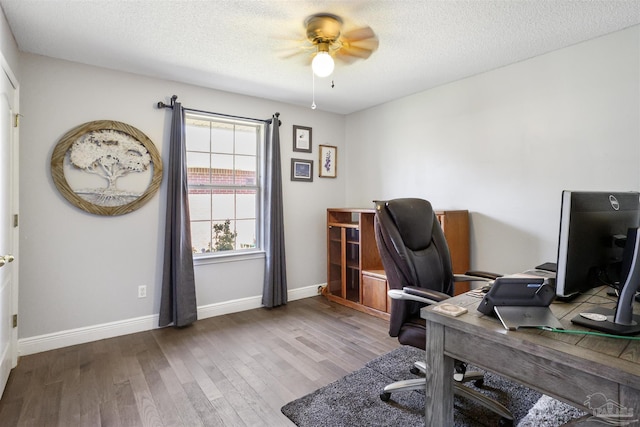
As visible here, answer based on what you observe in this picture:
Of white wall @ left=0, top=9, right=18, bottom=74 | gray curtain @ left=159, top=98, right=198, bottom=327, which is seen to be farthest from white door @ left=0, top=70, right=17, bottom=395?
gray curtain @ left=159, top=98, right=198, bottom=327

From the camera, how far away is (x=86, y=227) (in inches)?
112

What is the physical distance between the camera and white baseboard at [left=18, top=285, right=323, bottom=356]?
2627 millimetres

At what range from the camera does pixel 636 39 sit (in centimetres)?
222

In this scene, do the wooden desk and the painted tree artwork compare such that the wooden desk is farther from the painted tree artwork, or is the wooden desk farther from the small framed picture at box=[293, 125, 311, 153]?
the small framed picture at box=[293, 125, 311, 153]

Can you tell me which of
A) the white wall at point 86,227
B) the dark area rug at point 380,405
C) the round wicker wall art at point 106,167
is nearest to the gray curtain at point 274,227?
the white wall at point 86,227

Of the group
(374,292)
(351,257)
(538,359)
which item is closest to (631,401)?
(538,359)

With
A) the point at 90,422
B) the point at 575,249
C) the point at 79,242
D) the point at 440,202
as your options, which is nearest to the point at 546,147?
the point at 440,202

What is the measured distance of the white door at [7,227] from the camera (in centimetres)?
207

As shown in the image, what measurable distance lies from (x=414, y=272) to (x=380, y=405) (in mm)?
808

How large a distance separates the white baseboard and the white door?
0.20m

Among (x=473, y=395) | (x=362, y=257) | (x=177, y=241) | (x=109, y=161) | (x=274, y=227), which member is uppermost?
(x=109, y=161)

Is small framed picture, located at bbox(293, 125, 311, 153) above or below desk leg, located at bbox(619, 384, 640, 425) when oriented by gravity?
above

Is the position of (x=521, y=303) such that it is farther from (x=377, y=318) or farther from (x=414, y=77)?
(x=414, y=77)

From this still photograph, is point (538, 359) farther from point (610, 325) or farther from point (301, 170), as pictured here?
point (301, 170)
